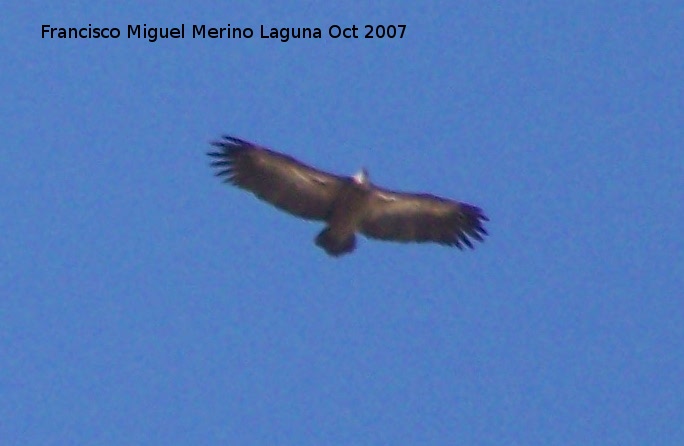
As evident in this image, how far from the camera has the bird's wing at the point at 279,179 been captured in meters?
18.0

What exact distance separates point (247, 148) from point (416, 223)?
278 centimetres

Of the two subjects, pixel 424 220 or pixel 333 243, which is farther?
pixel 424 220

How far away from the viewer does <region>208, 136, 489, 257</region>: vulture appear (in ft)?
58.5

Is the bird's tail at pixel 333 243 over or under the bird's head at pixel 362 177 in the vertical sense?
under

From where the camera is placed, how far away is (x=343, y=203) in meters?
17.9

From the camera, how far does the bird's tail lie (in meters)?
17.6

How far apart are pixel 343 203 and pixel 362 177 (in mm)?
471

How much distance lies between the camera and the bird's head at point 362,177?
1772 cm

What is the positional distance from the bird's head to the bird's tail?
80cm

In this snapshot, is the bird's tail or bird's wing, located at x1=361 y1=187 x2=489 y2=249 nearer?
the bird's tail

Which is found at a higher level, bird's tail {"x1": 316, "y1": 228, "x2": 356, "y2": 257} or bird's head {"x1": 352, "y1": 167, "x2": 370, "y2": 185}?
bird's head {"x1": 352, "y1": 167, "x2": 370, "y2": 185}

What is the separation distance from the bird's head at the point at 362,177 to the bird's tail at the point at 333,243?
0.80 meters

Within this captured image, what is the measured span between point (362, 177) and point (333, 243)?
1.01 m

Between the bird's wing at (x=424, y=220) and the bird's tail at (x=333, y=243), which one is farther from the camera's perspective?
the bird's wing at (x=424, y=220)
